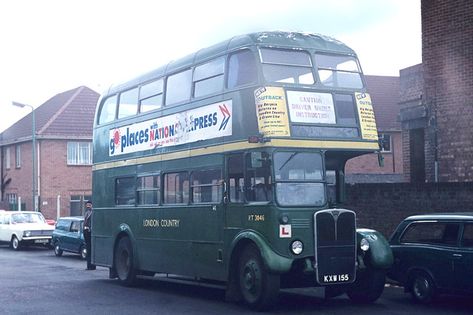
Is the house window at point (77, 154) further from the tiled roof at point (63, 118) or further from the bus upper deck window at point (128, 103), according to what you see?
the bus upper deck window at point (128, 103)

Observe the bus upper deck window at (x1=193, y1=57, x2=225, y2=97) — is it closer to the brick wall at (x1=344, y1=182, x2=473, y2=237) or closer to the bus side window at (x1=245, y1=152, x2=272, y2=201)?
the bus side window at (x1=245, y1=152, x2=272, y2=201)

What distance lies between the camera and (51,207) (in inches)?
1848

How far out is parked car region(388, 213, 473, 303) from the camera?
496 inches

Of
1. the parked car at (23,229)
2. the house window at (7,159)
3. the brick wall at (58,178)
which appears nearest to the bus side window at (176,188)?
the parked car at (23,229)

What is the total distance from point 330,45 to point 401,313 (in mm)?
4900

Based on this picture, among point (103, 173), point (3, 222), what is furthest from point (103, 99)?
point (3, 222)

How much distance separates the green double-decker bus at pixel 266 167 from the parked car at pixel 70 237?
11327mm

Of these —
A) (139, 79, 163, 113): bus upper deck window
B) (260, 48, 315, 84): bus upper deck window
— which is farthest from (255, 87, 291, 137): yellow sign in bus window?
(139, 79, 163, 113): bus upper deck window

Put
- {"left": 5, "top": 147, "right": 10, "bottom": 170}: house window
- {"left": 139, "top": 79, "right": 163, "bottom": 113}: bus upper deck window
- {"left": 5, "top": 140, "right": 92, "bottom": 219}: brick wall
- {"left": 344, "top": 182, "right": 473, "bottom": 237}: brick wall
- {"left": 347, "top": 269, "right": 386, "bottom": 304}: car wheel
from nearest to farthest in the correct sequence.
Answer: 1. {"left": 347, "top": 269, "right": 386, "bottom": 304}: car wheel
2. {"left": 139, "top": 79, "right": 163, "bottom": 113}: bus upper deck window
3. {"left": 344, "top": 182, "right": 473, "bottom": 237}: brick wall
4. {"left": 5, "top": 140, "right": 92, "bottom": 219}: brick wall
5. {"left": 5, "top": 147, "right": 10, "bottom": 170}: house window

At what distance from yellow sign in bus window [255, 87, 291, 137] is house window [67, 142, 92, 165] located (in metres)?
36.9

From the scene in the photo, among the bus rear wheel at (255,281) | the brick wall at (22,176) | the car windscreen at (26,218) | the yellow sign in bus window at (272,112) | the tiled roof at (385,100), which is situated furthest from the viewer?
the brick wall at (22,176)

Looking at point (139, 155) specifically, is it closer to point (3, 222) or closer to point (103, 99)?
point (103, 99)

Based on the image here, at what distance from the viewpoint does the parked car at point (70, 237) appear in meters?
26.7

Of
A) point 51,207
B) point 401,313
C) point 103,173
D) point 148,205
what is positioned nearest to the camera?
point 401,313
